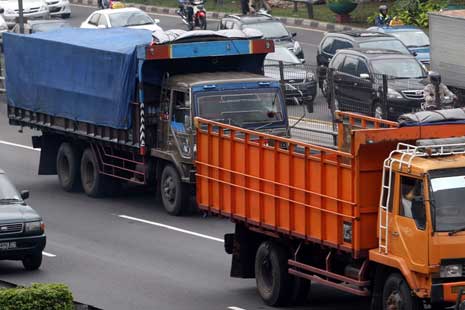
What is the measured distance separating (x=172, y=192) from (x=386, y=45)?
44.4ft

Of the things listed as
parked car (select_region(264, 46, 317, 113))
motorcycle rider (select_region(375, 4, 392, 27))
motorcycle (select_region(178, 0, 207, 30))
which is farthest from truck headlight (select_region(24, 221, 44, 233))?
motorcycle (select_region(178, 0, 207, 30))

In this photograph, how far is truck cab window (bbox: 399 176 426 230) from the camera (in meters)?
14.5

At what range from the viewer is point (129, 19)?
44.7m

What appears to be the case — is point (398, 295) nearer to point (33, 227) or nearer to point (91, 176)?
point (33, 227)

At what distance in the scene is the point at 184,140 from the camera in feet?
77.3

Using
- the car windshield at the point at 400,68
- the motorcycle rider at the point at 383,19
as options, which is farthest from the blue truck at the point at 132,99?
the motorcycle rider at the point at 383,19

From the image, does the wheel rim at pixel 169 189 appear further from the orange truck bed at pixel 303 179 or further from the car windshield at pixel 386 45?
the car windshield at pixel 386 45

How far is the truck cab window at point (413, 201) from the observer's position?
572 inches

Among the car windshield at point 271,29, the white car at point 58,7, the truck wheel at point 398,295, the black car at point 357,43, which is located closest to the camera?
the truck wheel at point 398,295

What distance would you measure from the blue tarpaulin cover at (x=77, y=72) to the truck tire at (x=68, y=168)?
Result: 0.76m

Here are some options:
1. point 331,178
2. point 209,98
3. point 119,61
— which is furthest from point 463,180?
point 119,61

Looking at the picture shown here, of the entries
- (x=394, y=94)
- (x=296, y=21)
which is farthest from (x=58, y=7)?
(x=394, y=94)

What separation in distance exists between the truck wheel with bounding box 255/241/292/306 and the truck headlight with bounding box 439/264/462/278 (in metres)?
3.09

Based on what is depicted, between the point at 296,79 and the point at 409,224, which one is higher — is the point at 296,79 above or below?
below
